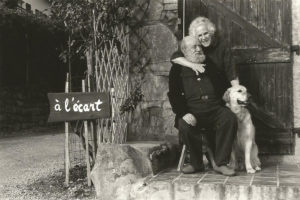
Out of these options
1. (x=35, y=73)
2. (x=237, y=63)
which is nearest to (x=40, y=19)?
(x=35, y=73)

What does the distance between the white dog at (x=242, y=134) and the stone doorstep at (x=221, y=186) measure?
0.16 metres

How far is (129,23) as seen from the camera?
5664 millimetres

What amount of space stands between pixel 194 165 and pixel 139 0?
227cm

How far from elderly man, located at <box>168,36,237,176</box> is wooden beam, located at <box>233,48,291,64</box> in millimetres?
628

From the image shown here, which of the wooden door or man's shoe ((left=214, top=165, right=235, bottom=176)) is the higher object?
the wooden door

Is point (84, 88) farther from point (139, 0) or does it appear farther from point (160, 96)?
point (139, 0)

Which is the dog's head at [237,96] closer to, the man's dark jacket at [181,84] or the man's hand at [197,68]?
the man's dark jacket at [181,84]

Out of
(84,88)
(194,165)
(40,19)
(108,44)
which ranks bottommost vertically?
(194,165)

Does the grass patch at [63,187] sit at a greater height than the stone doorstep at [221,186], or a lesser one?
lesser

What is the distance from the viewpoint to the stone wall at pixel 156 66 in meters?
5.50

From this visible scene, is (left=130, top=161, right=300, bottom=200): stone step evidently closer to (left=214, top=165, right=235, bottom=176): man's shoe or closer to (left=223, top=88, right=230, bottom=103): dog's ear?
(left=214, top=165, right=235, bottom=176): man's shoe

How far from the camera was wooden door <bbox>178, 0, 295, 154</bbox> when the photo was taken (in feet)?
17.2

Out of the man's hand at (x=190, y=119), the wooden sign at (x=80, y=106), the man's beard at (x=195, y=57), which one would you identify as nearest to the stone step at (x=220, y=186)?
the man's hand at (x=190, y=119)

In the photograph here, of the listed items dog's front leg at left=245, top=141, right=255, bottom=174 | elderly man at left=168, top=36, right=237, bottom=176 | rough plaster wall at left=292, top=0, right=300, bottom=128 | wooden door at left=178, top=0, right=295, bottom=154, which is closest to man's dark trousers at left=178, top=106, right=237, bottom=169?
elderly man at left=168, top=36, right=237, bottom=176
